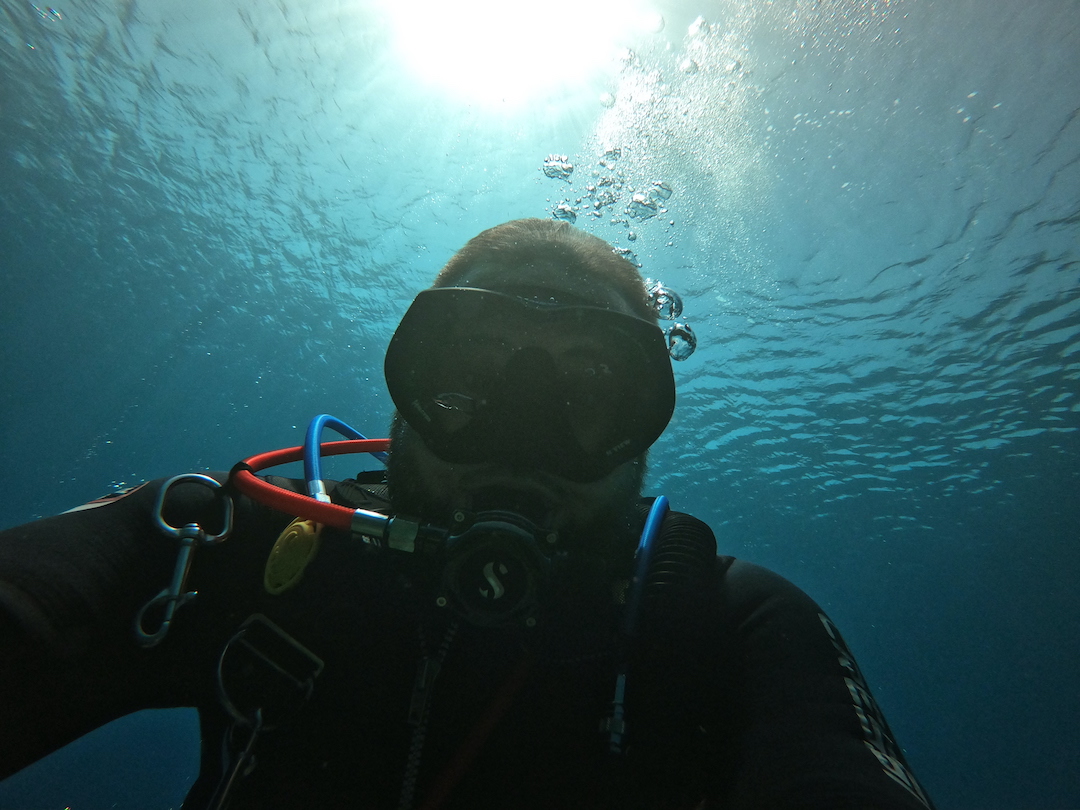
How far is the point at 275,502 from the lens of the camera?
1956mm

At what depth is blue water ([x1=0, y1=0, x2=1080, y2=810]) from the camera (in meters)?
Result: 8.81

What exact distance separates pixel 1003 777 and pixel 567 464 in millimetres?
99502

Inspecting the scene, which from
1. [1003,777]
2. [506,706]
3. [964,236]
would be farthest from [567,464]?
[1003,777]

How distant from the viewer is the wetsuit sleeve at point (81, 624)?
1790 millimetres

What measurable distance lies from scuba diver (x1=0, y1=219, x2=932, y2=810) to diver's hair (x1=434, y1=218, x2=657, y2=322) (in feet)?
2.75

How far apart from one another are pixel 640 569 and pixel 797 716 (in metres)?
0.77

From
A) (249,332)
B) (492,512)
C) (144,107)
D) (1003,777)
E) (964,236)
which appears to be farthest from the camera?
(1003,777)

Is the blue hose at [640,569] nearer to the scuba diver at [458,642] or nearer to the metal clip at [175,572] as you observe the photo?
the scuba diver at [458,642]

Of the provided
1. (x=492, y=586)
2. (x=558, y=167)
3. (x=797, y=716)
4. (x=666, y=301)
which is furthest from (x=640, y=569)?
(x=666, y=301)

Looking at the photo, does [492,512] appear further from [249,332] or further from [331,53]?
[249,332]

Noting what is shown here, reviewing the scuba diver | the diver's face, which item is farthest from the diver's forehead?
the diver's face

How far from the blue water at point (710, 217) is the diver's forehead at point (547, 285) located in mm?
8378

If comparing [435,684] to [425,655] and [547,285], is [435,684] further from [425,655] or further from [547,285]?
[547,285]

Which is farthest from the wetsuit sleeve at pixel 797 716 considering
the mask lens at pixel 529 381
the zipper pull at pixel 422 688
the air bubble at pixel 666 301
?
the air bubble at pixel 666 301
